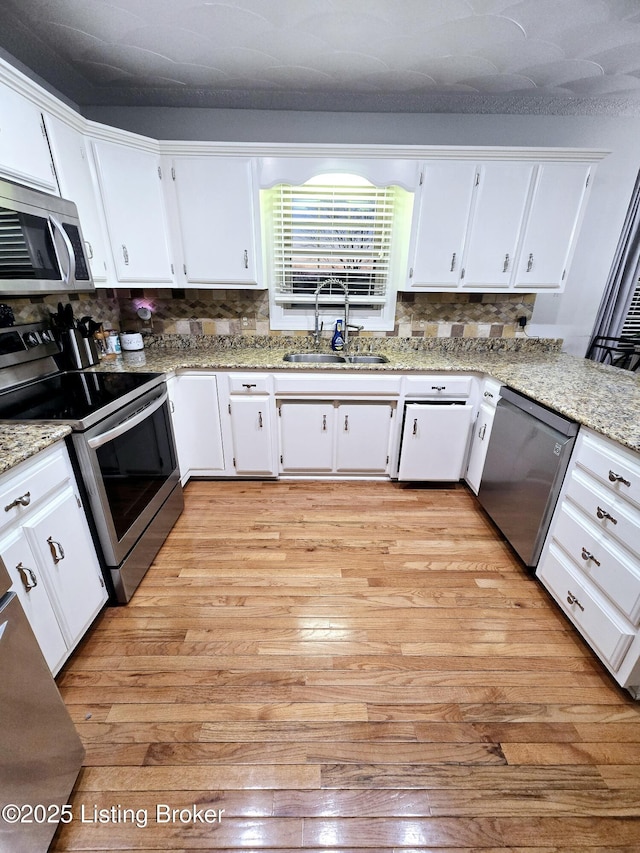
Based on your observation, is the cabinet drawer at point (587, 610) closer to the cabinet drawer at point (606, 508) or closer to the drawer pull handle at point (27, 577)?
the cabinet drawer at point (606, 508)

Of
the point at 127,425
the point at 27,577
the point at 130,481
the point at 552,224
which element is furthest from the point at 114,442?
the point at 552,224

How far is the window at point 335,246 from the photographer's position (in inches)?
102

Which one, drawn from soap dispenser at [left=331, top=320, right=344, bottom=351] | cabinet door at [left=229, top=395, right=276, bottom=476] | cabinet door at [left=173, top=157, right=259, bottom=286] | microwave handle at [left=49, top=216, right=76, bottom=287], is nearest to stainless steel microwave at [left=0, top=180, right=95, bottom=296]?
microwave handle at [left=49, top=216, right=76, bottom=287]

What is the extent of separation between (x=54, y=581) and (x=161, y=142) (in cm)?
252

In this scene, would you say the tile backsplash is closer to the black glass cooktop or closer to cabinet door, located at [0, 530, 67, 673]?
the black glass cooktop

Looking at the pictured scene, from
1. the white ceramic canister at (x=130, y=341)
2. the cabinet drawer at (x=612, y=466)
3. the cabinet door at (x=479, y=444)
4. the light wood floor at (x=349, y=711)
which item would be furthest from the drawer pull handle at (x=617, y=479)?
the white ceramic canister at (x=130, y=341)

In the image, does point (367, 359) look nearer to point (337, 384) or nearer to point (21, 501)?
point (337, 384)

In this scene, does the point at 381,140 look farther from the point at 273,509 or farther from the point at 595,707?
the point at 595,707

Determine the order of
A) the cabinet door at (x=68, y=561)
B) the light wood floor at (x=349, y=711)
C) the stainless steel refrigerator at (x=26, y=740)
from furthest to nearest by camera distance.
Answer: the cabinet door at (x=68, y=561) → the light wood floor at (x=349, y=711) → the stainless steel refrigerator at (x=26, y=740)

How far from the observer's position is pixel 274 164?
2.30 m

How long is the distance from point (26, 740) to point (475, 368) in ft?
8.50

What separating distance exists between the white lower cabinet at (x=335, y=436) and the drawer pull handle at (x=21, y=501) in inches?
61.8

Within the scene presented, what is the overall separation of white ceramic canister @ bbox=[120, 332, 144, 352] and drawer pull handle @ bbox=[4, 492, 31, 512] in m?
1.74

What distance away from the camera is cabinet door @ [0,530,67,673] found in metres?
1.09
